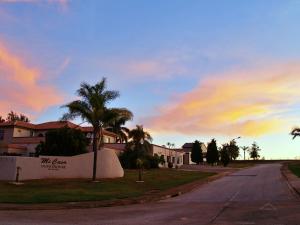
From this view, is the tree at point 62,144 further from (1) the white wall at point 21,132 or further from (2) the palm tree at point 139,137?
(1) the white wall at point 21,132

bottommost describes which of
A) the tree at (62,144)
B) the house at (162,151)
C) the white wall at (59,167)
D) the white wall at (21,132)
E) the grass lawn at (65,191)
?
the grass lawn at (65,191)

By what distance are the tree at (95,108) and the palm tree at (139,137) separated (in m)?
20.8

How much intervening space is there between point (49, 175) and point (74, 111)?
583 cm

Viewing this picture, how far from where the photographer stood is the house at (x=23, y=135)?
66062mm

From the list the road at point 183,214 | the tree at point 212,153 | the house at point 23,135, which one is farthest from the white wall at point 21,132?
the road at point 183,214

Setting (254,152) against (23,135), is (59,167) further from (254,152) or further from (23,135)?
(254,152)

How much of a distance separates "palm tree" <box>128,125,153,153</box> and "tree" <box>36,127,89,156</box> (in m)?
7.68

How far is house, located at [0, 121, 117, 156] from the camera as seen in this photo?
66.1 metres

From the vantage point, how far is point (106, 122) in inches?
1524

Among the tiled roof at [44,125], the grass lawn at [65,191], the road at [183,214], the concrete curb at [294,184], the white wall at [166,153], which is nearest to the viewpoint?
the road at [183,214]

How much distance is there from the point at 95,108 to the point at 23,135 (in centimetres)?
3878

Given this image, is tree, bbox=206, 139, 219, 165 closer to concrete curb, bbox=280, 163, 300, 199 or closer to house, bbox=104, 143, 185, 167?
house, bbox=104, 143, 185, 167

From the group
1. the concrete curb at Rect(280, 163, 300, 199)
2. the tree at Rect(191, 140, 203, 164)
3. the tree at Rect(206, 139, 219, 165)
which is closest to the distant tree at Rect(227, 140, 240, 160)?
the tree at Rect(191, 140, 203, 164)

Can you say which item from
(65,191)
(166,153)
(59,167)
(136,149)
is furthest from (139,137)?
(65,191)
